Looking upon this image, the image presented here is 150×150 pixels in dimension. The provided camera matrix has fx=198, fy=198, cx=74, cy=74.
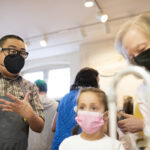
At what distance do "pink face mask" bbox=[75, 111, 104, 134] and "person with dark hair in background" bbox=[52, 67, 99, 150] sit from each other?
1.77 feet

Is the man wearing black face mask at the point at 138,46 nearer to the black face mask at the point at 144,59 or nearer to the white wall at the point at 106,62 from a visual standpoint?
the black face mask at the point at 144,59

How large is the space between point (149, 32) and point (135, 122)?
45cm

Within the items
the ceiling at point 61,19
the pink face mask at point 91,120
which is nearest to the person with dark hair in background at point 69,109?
the pink face mask at point 91,120

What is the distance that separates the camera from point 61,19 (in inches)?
139

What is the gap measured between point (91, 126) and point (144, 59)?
0.42 m

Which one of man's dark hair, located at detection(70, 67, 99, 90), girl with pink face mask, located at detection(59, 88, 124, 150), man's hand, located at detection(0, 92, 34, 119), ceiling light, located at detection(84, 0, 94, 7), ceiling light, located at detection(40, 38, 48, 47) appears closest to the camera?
girl with pink face mask, located at detection(59, 88, 124, 150)

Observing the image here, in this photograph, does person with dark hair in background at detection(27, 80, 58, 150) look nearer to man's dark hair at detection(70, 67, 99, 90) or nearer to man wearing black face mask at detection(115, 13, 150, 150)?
man's dark hair at detection(70, 67, 99, 90)

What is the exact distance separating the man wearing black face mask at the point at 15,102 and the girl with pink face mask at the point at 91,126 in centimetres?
33

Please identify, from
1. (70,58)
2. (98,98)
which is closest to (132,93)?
(70,58)

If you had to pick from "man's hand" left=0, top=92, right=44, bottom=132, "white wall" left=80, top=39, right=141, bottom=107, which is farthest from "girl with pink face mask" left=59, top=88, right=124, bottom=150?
"white wall" left=80, top=39, right=141, bottom=107

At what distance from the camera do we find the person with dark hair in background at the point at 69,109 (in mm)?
1549

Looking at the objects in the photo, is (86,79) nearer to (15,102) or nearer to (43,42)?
(15,102)

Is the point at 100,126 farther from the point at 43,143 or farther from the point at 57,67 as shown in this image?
the point at 57,67

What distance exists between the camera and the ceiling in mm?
3098
